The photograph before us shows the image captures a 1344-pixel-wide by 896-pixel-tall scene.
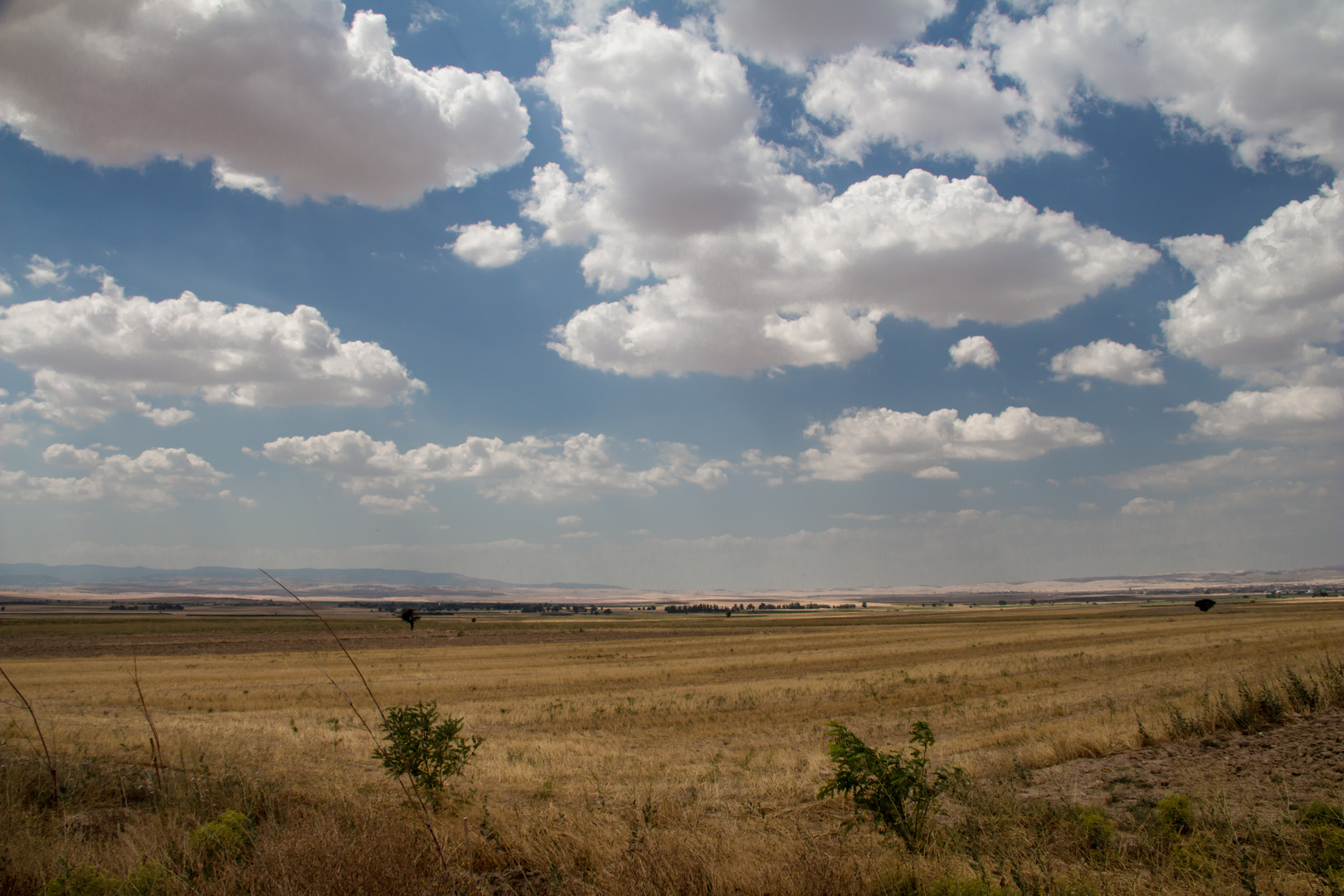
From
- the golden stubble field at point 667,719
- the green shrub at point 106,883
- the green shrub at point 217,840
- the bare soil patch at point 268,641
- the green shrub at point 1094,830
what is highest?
the green shrub at point 106,883

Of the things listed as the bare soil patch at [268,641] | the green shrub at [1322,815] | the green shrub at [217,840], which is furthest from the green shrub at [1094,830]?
the bare soil patch at [268,641]

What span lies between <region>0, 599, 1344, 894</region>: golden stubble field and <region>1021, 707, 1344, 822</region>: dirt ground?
3.37 feet

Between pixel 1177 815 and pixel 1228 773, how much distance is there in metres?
4.09

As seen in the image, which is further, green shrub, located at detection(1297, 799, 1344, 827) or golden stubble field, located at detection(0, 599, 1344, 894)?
golden stubble field, located at detection(0, 599, 1344, 894)

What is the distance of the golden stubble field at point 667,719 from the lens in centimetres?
794

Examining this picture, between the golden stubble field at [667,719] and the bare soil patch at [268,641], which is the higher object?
the golden stubble field at [667,719]

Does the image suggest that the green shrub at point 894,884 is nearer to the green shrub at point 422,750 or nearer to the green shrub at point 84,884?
the green shrub at point 422,750

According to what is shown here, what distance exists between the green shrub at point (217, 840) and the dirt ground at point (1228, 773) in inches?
418

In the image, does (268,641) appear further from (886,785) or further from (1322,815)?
(1322,815)

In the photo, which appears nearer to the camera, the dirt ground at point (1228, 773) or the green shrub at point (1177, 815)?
the green shrub at point (1177, 815)

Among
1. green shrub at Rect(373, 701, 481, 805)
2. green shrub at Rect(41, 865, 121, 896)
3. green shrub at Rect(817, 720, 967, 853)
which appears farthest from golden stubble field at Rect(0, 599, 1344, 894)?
green shrub at Rect(41, 865, 121, 896)

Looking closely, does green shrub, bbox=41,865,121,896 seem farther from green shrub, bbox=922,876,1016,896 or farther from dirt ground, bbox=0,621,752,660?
dirt ground, bbox=0,621,752,660

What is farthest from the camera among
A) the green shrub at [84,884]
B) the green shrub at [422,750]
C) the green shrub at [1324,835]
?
the green shrub at [422,750]

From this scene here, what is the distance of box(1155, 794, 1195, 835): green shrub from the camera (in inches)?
315
